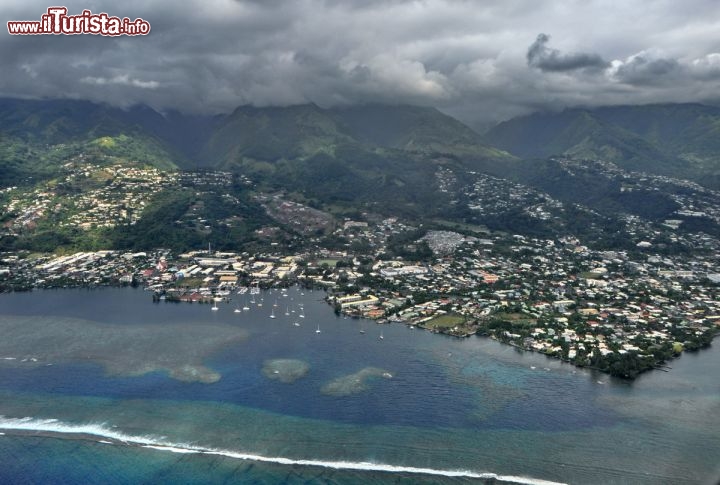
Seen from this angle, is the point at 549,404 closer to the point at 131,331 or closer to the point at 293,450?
the point at 293,450

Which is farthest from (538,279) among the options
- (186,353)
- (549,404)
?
(186,353)

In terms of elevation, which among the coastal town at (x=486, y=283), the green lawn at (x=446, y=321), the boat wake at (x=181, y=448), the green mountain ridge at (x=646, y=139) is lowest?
the boat wake at (x=181, y=448)

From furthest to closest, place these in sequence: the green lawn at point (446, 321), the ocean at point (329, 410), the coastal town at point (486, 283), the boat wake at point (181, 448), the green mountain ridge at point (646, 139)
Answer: the green mountain ridge at point (646, 139) → the green lawn at point (446, 321) → the coastal town at point (486, 283) → the ocean at point (329, 410) → the boat wake at point (181, 448)

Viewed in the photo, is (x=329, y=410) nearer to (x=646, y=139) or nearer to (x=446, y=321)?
(x=446, y=321)

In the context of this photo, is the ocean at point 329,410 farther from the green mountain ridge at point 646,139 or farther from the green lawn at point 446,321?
the green mountain ridge at point 646,139

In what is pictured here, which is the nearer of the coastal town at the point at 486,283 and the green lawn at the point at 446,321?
the coastal town at the point at 486,283

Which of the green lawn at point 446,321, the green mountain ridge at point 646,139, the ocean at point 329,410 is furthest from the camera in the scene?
the green mountain ridge at point 646,139

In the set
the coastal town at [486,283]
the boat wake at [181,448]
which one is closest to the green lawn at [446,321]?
the coastal town at [486,283]

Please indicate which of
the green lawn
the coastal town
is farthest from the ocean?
the coastal town
